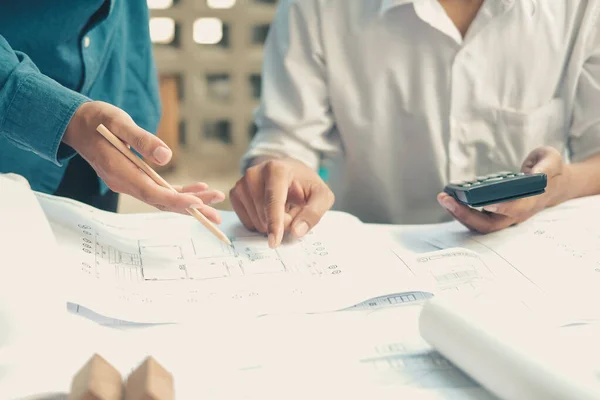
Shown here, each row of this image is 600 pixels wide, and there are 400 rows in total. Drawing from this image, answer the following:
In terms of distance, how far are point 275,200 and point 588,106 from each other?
48 cm

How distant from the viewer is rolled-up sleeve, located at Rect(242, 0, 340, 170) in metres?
0.88

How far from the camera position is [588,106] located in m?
0.88

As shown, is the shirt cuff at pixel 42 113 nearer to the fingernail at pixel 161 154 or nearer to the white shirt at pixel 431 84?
the fingernail at pixel 161 154

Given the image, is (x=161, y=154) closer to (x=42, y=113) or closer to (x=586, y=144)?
(x=42, y=113)

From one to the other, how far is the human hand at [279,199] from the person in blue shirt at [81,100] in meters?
0.06

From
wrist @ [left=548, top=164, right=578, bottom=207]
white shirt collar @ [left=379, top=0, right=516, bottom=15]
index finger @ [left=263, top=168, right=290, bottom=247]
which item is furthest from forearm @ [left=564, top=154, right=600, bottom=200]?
index finger @ [left=263, top=168, right=290, bottom=247]

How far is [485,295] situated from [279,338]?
175 mm

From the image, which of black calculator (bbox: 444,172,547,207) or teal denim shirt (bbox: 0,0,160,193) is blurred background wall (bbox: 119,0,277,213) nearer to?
teal denim shirt (bbox: 0,0,160,193)

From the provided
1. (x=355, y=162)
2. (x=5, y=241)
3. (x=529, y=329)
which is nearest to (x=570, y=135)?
→ (x=355, y=162)

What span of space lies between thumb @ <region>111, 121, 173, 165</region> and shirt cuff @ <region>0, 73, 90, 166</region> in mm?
54

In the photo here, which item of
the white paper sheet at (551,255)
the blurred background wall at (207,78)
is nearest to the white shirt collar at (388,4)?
the white paper sheet at (551,255)

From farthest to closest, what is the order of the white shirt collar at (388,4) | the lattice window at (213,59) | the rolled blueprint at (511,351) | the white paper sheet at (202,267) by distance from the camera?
the lattice window at (213,59) < the white shirt collar at (388,4) < the white paper sheet at (202,267) < the rolled blueprint at (511,351)

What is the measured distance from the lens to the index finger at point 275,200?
617mm

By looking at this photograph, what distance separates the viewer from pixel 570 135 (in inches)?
35.9
